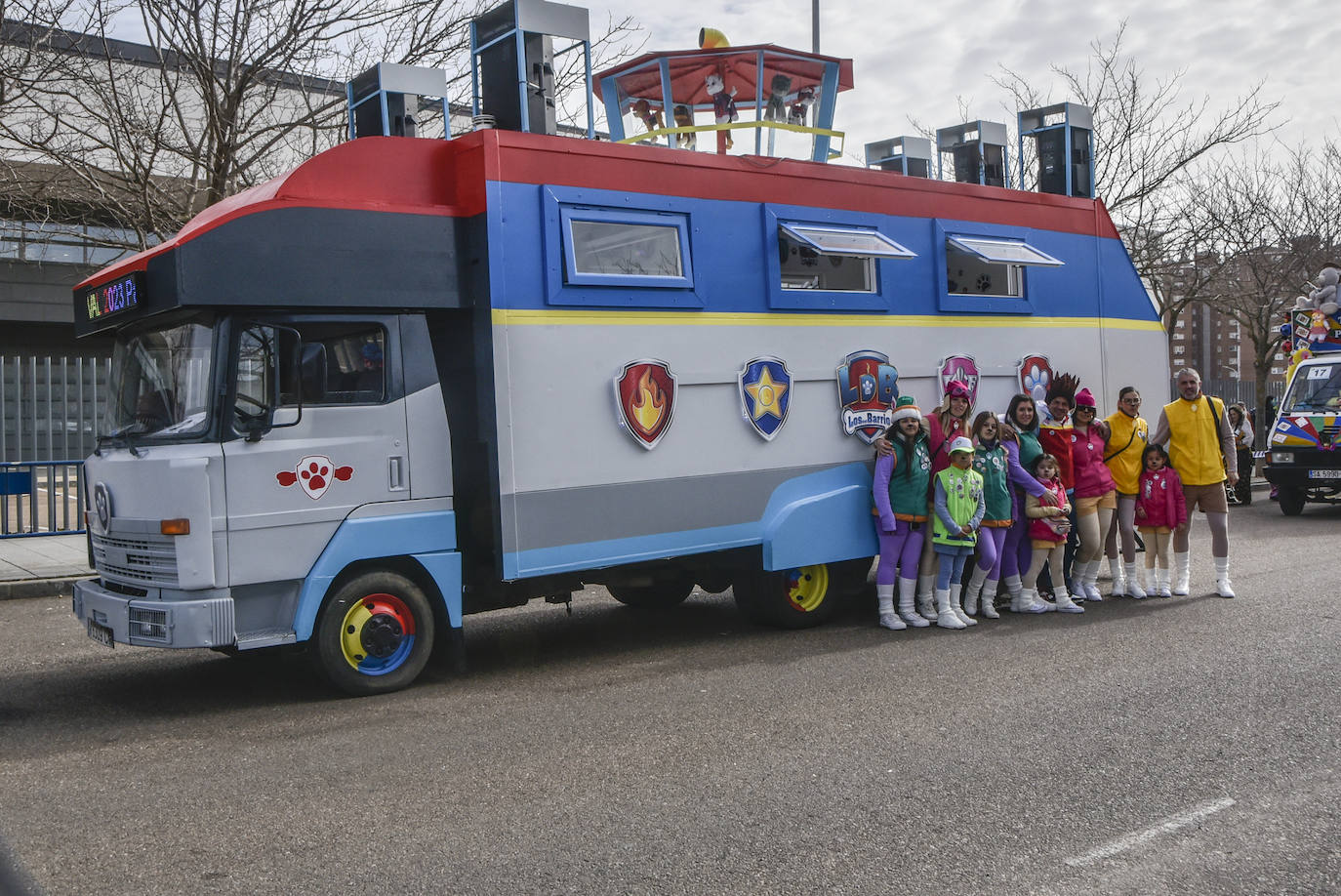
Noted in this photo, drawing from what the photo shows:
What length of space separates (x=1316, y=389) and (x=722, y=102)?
11.5 metres

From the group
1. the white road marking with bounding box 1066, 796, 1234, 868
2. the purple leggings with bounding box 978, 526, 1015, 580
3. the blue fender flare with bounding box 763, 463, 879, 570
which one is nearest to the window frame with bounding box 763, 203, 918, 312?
the blue fender flare with bounding box 763, 463, 879, 570

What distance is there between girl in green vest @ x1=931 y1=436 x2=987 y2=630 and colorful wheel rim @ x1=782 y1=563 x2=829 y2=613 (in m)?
0.85

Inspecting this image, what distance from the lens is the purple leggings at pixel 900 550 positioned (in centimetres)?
862

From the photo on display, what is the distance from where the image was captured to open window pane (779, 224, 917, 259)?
8172 millimetres

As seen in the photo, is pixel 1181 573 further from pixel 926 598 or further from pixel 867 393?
pixel 867 393

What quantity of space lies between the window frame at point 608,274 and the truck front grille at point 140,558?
2.55 metres

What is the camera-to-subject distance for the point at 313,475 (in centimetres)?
649

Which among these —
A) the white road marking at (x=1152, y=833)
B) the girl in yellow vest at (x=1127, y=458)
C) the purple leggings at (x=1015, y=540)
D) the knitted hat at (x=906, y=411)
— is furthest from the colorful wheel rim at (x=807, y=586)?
the white road marking at (x=1152, y=833)

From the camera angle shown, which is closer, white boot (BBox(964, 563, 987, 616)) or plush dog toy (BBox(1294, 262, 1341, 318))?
white boot (BBox(964, 563, 987, 616))

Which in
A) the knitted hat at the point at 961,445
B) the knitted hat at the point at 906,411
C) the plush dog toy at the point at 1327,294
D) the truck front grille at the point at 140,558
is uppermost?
the plush dog toy at the point at 1327,294

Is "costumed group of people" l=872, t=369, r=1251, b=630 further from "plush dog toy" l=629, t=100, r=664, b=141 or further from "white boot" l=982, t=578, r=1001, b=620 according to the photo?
"plush dog toy" l=629, t=100, r=664, b=141

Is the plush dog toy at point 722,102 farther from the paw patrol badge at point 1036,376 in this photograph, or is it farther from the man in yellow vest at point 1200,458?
the man in yellow vest at point 1200,458

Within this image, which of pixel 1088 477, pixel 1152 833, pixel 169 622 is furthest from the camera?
pixel 1088 477

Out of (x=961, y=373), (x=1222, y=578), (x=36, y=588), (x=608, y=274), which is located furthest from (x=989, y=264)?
(x=36, y=588)
